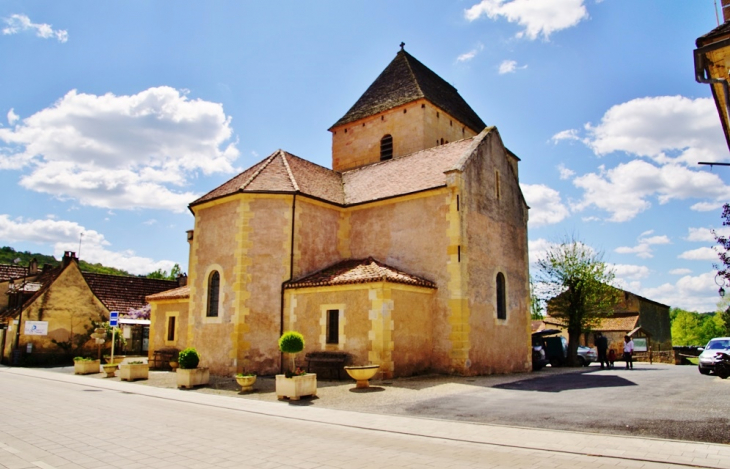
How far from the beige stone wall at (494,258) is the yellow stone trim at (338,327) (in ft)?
16.6

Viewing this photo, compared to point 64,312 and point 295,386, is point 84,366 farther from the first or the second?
point 295,386

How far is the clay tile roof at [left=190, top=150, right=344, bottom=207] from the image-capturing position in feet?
71.6

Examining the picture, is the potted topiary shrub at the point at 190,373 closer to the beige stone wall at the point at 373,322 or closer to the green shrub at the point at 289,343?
the green shrub at the point at 289,343

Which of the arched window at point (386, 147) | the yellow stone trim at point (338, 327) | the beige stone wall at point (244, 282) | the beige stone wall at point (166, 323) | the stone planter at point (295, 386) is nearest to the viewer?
the stone planter at point (295, 386)

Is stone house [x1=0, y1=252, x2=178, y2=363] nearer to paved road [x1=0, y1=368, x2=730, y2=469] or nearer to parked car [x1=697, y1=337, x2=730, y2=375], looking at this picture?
paved road [x1=0, y1=368, x2=730, y2=469]

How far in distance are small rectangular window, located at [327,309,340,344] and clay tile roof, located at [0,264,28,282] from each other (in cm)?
2996

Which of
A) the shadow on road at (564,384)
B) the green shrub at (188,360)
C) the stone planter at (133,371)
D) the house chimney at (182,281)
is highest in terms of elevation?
the house chimney at (182,281)

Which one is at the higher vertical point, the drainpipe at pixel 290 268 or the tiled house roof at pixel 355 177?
the tiled house roof at pixel 355 177

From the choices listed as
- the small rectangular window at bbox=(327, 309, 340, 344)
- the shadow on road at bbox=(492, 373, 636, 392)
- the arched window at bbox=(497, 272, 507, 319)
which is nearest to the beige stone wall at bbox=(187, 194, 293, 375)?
the small rectangular window at bbox=(327, 309, 340, 344)

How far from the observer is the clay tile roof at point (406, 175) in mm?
22020

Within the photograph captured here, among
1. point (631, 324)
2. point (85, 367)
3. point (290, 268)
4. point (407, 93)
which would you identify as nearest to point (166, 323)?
point (85, 367)

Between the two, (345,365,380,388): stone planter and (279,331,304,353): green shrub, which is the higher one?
(279,331,304,353): green shrub

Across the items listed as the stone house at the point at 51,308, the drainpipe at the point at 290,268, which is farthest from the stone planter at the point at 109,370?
the stone house at the point at 51,308

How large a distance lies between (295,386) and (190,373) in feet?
16.7
